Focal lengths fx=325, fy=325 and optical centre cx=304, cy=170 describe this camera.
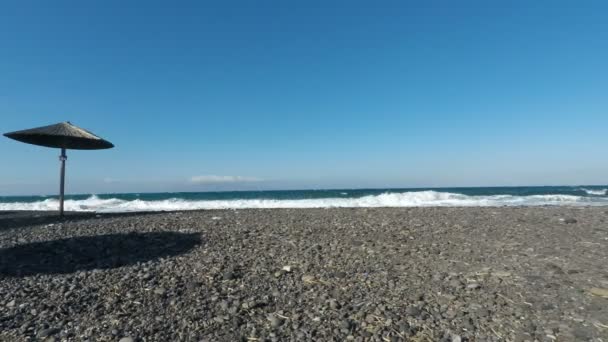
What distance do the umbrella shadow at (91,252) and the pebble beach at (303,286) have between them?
0.07 ft

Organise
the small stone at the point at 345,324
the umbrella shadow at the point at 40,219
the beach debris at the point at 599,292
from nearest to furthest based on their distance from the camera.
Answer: the small stone at the point at 345,324 < the beach debris at the point at 599,292 < the umbrella shadow at the point at 40,219

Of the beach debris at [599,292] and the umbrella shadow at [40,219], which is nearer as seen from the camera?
the beach debris at [599,292]

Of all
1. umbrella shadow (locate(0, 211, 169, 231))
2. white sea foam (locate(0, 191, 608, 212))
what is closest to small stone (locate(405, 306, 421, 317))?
umbrella shadow (locate(0, 211, 169, 231))

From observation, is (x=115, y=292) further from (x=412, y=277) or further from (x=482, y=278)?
(x=482, y=278)

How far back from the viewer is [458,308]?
298 centimetres

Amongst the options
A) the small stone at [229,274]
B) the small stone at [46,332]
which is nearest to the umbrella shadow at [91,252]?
the small stone at [229,274]

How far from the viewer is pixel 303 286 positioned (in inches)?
138

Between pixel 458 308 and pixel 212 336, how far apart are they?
2178mm

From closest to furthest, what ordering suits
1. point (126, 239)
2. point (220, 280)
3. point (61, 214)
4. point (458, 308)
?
1. point (458, 308)
2. point (220, 280)
3. point (126, 239)
4. point (61, 214)

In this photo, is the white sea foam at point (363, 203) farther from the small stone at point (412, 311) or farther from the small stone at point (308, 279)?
the small stone at point (412, 311)

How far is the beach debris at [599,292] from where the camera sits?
3216mm

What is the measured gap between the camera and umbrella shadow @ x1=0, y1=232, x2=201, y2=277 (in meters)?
4.20

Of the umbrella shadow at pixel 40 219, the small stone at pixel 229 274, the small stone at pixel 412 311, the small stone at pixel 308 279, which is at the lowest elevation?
the small stone at pixel 412 311

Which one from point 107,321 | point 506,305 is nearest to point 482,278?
point 506,305
